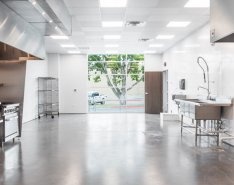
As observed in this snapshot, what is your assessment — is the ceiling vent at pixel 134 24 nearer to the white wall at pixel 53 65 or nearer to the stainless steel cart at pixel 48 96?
the stainless steel cart at pixel 48 96

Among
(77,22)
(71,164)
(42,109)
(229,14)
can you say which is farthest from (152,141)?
(42,109)

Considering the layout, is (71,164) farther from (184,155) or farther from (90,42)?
(90,42)

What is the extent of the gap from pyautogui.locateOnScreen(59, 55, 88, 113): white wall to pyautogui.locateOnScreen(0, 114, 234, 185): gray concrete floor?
23.2 feet

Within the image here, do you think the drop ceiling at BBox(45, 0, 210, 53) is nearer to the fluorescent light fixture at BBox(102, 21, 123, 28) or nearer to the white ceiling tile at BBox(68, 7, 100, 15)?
the white ceiling tile at BBox(68, 7, 100, 15)

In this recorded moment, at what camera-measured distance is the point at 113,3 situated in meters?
5.97

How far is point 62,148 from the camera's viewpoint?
6.03m

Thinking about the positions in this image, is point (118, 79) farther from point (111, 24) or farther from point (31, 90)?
point (111, 24)

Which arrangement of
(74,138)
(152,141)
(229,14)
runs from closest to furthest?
1. (229,14)
2. (152,141)
3. (74,138)

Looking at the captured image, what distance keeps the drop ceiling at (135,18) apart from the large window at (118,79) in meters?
4.42

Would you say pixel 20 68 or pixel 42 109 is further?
pixel 42 109

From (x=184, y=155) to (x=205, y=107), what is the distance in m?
1.47

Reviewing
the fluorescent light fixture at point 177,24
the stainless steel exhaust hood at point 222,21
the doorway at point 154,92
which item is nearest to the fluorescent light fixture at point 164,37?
the fluorescent light fixture at point 177,24

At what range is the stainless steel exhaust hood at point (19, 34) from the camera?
4.31 m

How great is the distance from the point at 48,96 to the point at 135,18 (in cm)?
807
